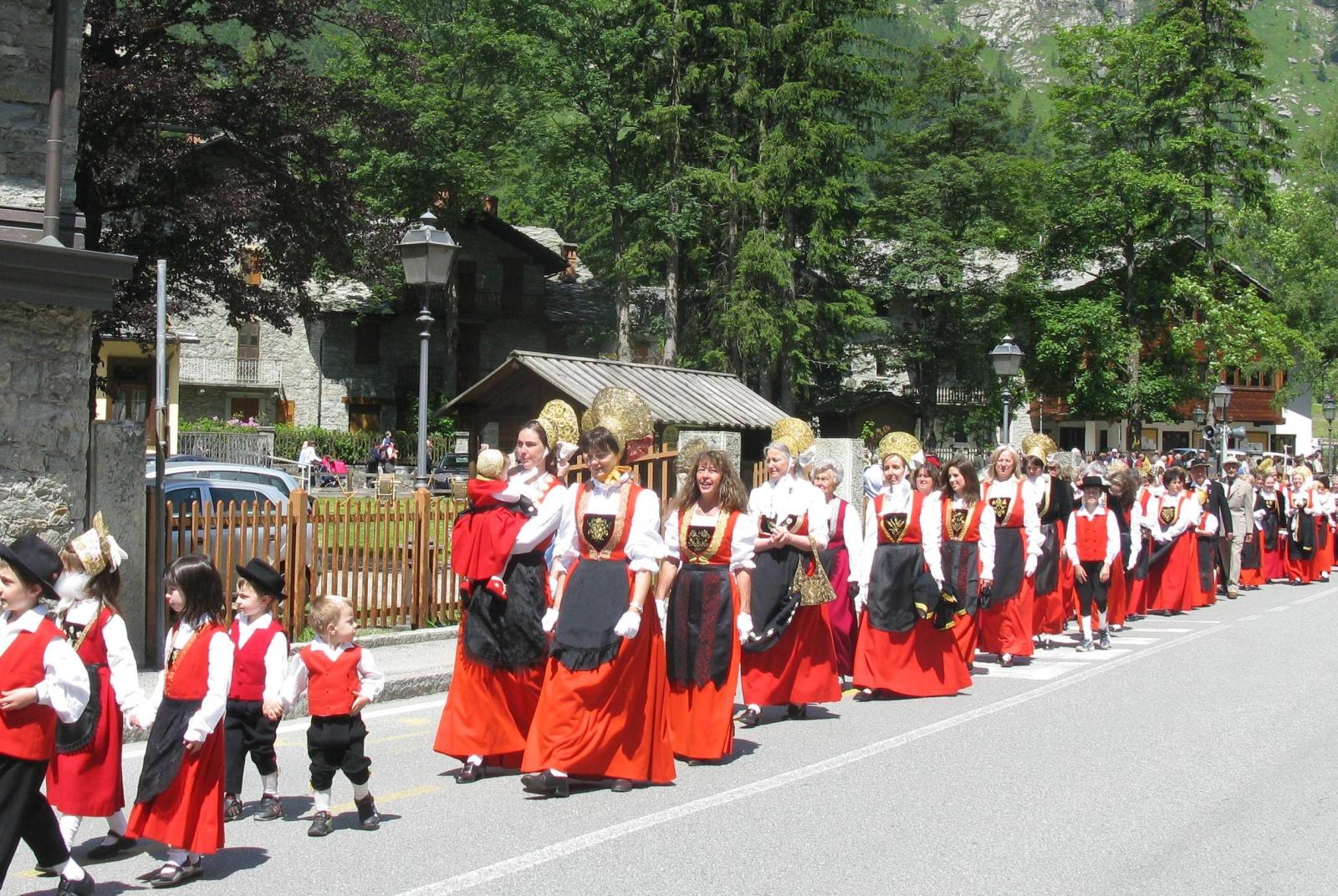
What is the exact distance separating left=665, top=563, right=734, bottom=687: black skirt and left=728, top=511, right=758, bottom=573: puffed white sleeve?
10cm

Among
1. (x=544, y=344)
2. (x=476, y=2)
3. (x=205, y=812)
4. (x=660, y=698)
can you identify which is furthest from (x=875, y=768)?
(x=544, y=344)

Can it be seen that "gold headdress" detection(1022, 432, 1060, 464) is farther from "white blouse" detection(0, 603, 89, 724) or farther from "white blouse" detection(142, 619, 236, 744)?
"white blouse" detection(0, 603, 89, 724)

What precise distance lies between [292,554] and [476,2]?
1580 inches

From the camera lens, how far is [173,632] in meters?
5.90

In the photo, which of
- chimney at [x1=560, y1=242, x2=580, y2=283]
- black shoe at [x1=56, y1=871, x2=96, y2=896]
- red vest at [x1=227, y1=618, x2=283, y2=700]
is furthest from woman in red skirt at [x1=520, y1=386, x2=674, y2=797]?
chimney at [x1=560, y1=242, x2=580, y2=283]

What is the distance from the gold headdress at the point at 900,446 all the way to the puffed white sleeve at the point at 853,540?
0.55m

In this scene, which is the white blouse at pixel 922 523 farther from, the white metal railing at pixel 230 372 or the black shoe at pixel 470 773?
the white metal railing at pixel 230 372

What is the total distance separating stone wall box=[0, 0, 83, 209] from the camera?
10.9 meters

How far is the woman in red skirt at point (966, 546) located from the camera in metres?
11.6

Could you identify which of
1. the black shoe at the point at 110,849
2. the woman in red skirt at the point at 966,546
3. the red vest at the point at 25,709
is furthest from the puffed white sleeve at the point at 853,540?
the red vest at the point at 25,709

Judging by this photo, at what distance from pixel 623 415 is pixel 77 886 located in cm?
478

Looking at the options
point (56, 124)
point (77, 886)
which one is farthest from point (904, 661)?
point (56, 124)

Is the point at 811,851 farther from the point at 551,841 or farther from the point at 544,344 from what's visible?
the point at 544,344

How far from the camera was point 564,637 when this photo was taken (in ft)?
23.9
